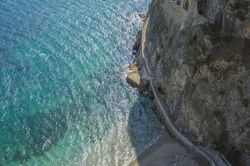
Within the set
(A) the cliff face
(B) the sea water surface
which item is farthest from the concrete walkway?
(B) the sea water surface

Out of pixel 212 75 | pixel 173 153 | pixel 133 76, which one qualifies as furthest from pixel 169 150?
pixel 133 76

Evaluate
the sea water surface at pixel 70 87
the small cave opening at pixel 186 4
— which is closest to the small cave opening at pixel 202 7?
the small cave opening at pixel 186 4

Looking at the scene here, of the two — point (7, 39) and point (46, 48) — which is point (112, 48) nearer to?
point (46, 48)

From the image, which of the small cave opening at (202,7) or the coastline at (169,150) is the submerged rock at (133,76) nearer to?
the coastline at (169,150)

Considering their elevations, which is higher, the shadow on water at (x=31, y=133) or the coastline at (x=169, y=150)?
the coastline at (x=169, y=150)

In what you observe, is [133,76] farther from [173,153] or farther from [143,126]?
[173,153]

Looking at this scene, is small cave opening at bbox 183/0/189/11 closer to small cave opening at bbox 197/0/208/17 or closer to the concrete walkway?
small cave opening at bbox 197/0/208/17

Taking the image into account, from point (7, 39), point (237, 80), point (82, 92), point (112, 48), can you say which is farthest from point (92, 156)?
point (7, 39)
